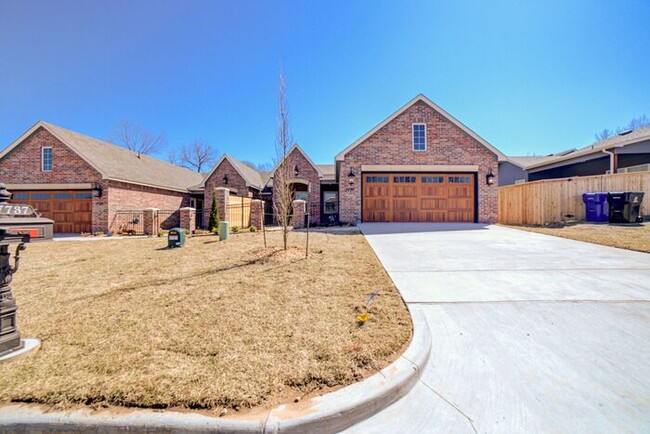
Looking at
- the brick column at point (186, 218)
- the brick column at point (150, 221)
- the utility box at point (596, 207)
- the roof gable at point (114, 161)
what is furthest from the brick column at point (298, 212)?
the utility box at point (596, 207)

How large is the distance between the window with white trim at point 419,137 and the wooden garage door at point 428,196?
1453 millimetres

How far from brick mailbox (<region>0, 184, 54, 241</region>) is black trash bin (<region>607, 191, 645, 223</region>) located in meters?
17.9

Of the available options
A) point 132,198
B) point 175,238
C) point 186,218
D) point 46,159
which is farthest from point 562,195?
point 46,159

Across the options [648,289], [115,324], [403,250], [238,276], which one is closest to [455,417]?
[115,324]

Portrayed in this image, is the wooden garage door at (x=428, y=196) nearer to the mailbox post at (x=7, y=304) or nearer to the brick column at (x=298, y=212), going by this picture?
the brick column at (x=298, y=212)

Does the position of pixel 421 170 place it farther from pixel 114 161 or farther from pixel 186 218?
pixel 114 161

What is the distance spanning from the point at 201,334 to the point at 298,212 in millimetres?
10981

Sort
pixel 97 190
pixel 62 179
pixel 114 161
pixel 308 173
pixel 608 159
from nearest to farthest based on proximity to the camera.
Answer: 1. pixel 97 190
2. pixel 62 179
3. pixel 608 159
4. pixel 114 161
5. pixel 308 173

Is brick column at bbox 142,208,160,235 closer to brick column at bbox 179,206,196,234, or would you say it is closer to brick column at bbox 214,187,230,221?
brick column at bbox 179,206,196,234

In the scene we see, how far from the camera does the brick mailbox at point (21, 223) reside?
102 inches

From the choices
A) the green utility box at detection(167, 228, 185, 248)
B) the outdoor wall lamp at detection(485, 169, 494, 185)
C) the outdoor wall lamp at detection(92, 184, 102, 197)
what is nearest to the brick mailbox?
the green utility box at detection(167, 228, 185, 248)

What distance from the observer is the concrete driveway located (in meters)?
2.04

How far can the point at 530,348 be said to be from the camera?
2.88m

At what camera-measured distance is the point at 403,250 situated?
7652mm
